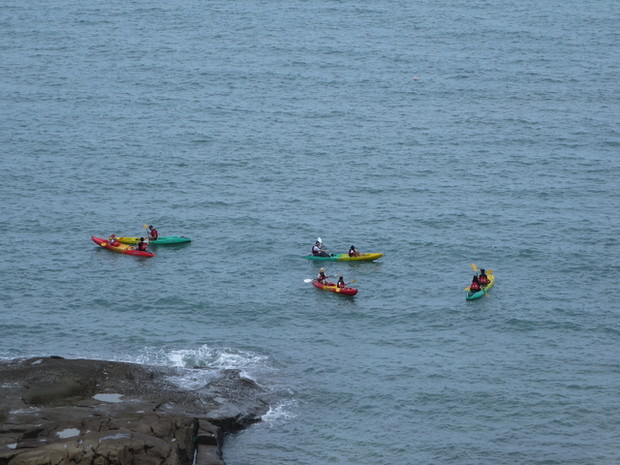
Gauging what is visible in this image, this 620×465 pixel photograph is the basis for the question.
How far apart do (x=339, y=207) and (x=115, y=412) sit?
50.7m

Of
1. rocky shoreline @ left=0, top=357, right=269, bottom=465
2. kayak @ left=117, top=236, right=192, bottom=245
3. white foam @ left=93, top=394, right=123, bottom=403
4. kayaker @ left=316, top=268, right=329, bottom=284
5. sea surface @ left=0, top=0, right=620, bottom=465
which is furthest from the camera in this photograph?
kayak @ left=117, top=236, right=192, bottom=245

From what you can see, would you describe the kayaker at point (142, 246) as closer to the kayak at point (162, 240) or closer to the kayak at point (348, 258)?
the kayak at point (162, 240)

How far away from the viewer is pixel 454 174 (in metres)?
125

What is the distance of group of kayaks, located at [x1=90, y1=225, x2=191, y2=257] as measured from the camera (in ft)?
341

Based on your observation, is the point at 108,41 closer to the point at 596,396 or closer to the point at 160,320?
the point at 160,320

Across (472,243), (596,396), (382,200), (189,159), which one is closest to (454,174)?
(382,200)

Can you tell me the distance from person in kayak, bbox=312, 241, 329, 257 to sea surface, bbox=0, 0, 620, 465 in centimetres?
159

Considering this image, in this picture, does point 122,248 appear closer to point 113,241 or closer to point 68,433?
point 113,241

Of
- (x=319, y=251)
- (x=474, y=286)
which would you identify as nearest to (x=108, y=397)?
(x=319, y=251)

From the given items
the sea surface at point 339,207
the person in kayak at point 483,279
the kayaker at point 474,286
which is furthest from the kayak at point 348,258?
the kayaker at point 474,286

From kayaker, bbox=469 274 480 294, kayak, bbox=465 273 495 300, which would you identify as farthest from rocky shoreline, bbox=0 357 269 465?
kayaker, bbox=469 274 480 294

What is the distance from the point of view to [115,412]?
6869 centimetres

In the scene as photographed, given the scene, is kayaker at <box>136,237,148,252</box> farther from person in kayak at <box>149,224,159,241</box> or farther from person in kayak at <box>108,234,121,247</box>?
person in kayak at <box>108,234,121,247</box>

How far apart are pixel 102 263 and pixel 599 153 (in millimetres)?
57430
